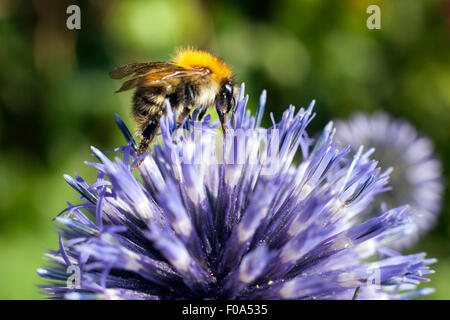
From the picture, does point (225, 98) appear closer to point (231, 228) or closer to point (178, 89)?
point (178, 89)

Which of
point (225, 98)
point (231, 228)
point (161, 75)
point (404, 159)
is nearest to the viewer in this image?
point (231, 228)

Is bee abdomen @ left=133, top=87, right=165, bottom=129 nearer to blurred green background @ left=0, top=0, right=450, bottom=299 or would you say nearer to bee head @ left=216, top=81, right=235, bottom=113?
bee head @ left=216, top=81, right=235, bottom=113

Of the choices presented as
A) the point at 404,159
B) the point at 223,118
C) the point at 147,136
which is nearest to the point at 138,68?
the point at 147,136

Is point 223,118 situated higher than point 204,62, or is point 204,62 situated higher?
point 204,62

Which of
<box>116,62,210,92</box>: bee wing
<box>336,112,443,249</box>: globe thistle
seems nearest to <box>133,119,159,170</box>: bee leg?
<box>116,62,210,92</box>: bee wing

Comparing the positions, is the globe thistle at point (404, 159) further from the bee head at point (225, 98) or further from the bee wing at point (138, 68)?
the bee wing at point (138, 68)

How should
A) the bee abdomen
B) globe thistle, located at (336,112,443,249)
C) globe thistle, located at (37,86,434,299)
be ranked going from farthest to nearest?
globe thistle, located at (336,112,443,249)
the bee abdomen
globe thistle, located at (37,86,434,299)
